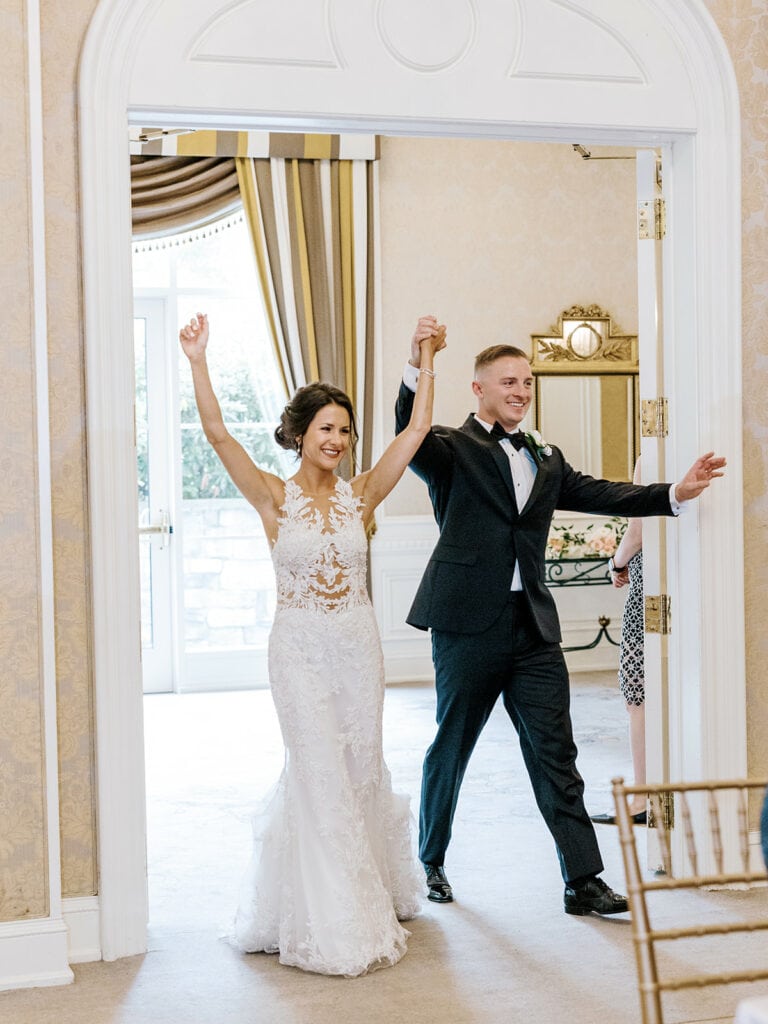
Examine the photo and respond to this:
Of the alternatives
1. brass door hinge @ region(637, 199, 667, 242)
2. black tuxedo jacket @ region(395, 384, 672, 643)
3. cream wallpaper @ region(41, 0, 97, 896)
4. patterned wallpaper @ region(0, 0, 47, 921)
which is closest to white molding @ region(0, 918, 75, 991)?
patterned wallpaper @ region(0, 0, 47, 921)

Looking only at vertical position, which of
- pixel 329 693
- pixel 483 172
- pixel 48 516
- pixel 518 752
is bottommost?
pixel 518 752

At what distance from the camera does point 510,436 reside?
3.98 m

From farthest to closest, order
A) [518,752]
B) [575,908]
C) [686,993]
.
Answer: [518,752], [575,908], [686,993]

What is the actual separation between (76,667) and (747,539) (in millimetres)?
2160

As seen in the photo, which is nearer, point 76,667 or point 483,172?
point 76,667

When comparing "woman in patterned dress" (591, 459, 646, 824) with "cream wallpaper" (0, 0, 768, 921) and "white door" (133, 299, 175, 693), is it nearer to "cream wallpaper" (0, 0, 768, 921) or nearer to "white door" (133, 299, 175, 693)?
"cream wallpaper" (0, 0, 768, 921)

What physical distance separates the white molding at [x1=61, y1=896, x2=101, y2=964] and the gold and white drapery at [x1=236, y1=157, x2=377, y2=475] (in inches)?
178

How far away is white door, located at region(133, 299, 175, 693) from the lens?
7.88m

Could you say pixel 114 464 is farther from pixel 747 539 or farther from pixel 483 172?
pixel 483 172

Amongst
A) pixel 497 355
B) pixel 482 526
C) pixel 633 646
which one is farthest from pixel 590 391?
pixel 482 526

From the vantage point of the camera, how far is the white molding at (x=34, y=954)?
3318 millimetres

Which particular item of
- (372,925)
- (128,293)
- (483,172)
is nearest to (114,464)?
(128,293)

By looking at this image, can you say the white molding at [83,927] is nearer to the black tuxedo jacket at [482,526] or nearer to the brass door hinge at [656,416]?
the black tuxedo jacket at [482,526]

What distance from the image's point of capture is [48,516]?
133 inches
